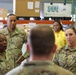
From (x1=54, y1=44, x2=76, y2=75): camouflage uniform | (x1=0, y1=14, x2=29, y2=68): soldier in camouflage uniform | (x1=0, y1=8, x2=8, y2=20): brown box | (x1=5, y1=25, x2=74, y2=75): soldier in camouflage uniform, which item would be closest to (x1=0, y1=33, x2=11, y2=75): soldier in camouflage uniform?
(x1=54, y1=44, x2=76, y2=75): camouflage uniform

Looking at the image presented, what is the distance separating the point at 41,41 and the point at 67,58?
1858 millimetres

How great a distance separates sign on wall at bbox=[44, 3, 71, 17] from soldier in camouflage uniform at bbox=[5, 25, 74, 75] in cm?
508

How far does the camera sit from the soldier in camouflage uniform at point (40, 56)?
1538mm

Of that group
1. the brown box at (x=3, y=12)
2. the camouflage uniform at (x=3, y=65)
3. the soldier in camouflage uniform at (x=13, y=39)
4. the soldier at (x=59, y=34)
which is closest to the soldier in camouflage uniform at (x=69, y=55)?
the camouflage uniform at (x=3, y=65)

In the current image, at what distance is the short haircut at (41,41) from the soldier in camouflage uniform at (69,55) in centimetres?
179

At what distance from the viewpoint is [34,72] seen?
1547 mm

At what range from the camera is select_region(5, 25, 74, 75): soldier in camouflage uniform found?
1.54 metres

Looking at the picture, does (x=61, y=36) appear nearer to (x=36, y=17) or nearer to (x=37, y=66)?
(x=36, y=17)

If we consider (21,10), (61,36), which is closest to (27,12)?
(21,10)

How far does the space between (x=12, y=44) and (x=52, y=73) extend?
312cm

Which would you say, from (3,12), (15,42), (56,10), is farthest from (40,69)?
(56,10)

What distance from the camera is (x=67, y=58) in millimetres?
3354

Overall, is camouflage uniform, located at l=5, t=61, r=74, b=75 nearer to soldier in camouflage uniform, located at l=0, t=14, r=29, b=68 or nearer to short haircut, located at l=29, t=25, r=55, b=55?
short haircut, located at l=29, t=25, r=55, b=55

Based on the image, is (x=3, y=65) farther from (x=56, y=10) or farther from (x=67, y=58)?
(x=56, y=10)
